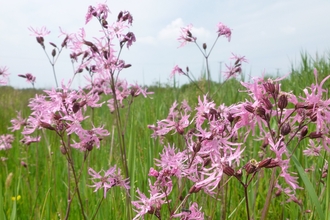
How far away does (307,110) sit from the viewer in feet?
3.16

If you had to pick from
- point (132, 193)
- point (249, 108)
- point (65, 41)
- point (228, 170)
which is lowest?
point (132, 193)

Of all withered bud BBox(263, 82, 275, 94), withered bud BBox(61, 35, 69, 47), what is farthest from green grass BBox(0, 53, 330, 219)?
withered bud BBox(61, 35, 69, 47)

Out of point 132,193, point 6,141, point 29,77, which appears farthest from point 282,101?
point 6,141

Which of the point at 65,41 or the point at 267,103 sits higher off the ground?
the point at 65,41

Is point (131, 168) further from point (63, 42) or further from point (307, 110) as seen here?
point (63, 42)

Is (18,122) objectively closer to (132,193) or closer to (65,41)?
(65,41)

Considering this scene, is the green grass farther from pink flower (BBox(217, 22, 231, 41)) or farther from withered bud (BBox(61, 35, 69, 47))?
withered bud (BBox(61, 35, 69, 47))

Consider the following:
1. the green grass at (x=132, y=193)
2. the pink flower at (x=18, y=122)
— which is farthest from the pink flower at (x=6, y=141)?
the pink flower at (x=18, y=122)

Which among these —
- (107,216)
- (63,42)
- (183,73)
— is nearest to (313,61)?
(183,73)

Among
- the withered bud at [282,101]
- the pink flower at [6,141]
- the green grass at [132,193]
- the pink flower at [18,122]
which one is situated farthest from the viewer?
the pink flower at [6,141]

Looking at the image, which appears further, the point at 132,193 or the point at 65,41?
the point at 65,41

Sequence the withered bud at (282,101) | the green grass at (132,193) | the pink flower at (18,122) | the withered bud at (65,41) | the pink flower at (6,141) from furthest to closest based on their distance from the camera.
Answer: the pink flower at (6,141)
the pink flower at (18,122)
the withered bud at (65,41)
the green grass at (132,193)
the withered bud at (282,101)

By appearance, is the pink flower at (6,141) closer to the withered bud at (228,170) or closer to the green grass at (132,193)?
the green grass at (132,193)

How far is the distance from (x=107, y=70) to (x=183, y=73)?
3.47 ft
